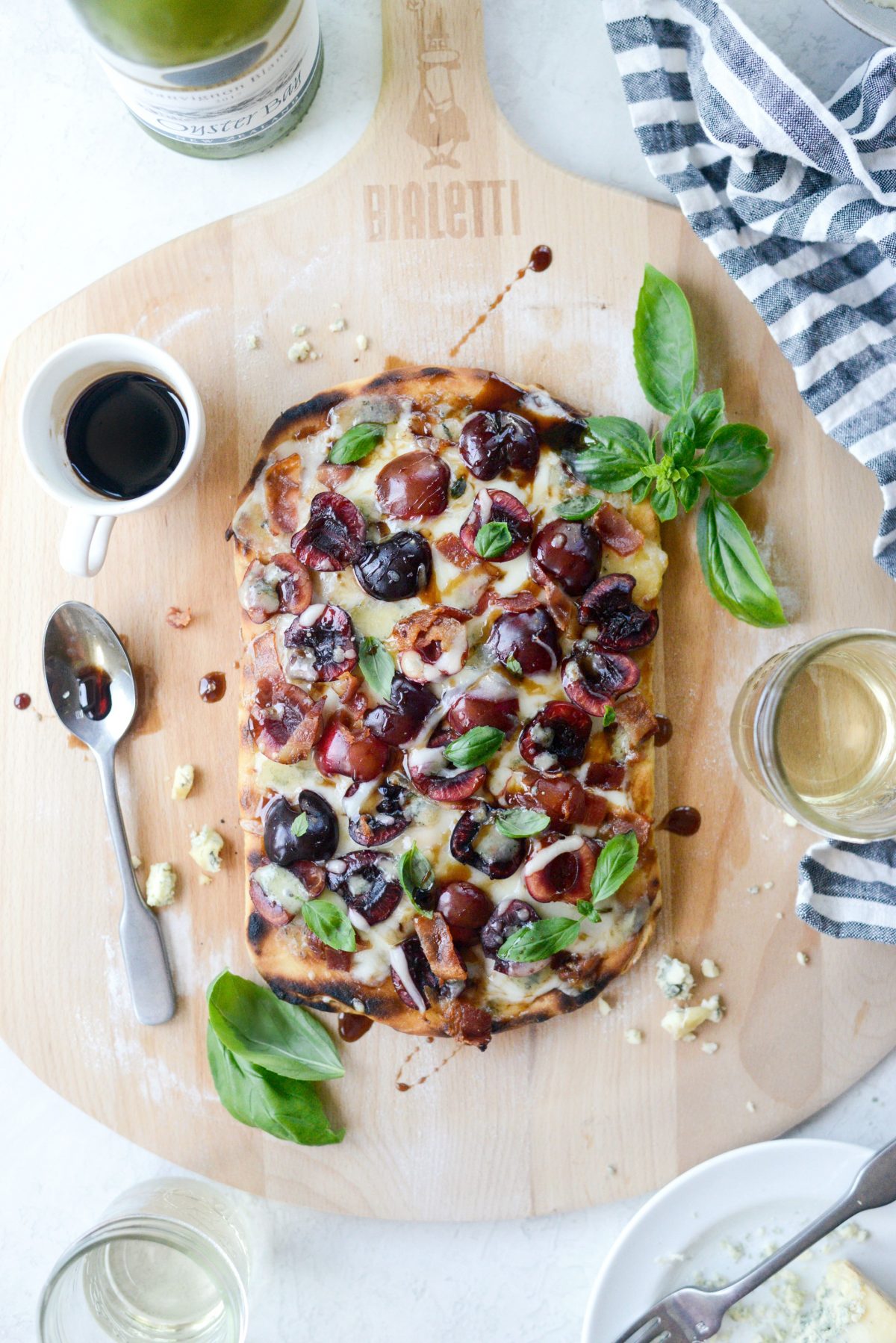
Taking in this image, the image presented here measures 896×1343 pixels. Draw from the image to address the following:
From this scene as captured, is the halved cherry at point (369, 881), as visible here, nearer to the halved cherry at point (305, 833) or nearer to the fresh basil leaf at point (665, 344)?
the halved cherry at point (305, 833)

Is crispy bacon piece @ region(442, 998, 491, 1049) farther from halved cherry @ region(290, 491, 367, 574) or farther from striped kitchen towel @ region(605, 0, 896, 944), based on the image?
halved cherry @ region(290, 491, 367, 574)

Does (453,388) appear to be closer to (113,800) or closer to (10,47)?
(113,800)

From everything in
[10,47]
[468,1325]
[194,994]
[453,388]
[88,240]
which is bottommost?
[468,1325]

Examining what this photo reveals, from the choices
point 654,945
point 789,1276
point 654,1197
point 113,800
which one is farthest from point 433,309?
point 789,1276

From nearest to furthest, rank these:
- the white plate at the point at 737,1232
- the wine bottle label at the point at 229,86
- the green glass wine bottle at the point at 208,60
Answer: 1. the green glass wine bottle at the point at 208,60
2. the wine bottle label at the point at 229,86
3. the white plate at the point at 737,1232

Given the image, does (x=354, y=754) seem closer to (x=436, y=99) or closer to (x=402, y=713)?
(x=402, y=713)


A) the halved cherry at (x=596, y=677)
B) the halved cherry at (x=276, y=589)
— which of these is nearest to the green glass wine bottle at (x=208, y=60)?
the halved cherry at (x=276, y=589)

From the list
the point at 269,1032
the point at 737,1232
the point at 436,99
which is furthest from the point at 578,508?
the point at 737,1232
